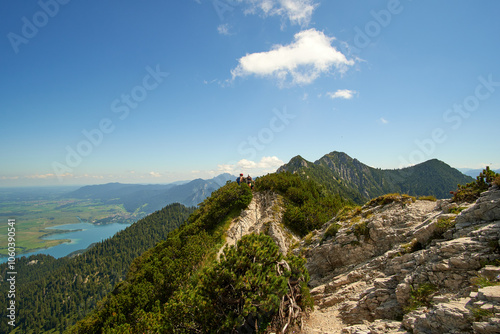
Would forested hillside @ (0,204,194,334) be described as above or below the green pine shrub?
below

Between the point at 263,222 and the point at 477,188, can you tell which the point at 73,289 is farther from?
the point at 477,188

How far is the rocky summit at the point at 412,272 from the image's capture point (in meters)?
7.00

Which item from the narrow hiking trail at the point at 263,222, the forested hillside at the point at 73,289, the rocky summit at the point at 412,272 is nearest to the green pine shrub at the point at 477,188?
the rocky summit at the point at 412,272

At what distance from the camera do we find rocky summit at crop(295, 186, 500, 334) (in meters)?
7.00

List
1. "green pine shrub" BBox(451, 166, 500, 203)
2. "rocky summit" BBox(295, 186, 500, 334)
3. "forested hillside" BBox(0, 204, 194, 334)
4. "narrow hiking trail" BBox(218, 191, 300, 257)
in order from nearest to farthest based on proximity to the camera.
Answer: "rocky summit" BBox(295, 186, 500, 334), "green pine shrub" BBox(451, 166, 500, 203), "narrow hiking trail" BBox(218, 191, 300, 257), "forested hillside" BBox(0, 204, 194, 334)

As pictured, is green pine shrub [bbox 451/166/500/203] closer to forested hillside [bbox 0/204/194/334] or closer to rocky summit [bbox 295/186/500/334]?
rocky summit [bbox 295/186/500/334]

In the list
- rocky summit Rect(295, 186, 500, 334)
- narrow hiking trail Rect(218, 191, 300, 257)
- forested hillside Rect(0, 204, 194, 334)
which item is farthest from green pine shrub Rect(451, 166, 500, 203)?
forested hillside Rect(0, 204, 194, 334)

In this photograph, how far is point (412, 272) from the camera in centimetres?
1021

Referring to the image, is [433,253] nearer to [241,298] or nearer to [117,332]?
[241,298]

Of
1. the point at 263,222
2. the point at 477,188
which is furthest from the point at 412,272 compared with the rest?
the point at 263,222

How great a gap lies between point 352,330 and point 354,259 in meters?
7.71

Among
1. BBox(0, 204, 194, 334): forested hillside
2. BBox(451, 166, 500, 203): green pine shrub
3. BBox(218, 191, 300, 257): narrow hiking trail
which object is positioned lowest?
BBox(0, 204, 194, 334): forested hillside

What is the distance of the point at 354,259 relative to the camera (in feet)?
53.4

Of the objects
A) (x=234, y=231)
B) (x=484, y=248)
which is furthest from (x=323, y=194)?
(x=484, y=248)
